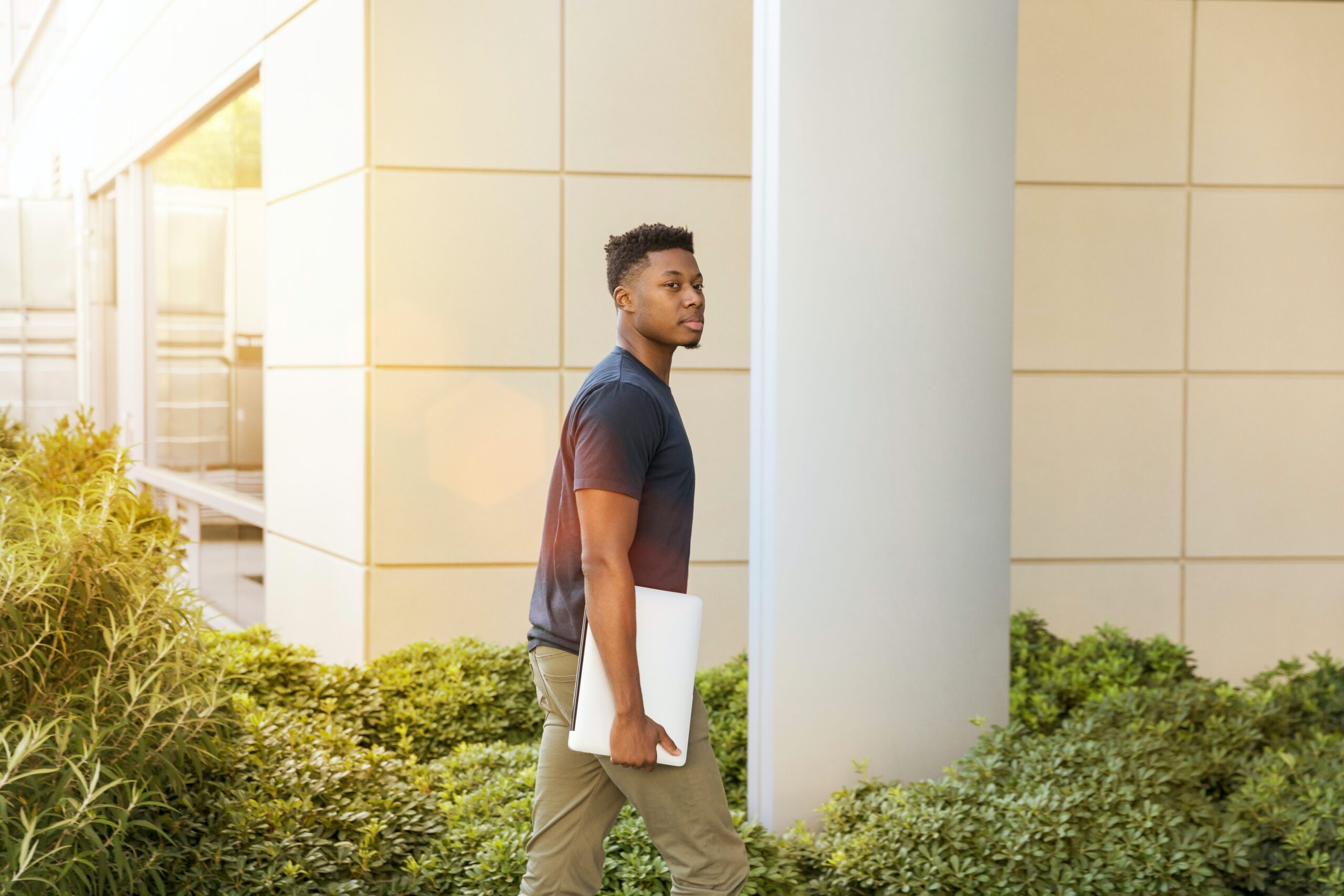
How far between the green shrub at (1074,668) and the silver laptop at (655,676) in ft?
8.48

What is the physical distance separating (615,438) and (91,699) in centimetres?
188

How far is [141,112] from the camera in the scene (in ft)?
35.7

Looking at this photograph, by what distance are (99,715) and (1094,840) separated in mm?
2989

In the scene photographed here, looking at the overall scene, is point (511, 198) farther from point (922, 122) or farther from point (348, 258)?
point (922, 122)

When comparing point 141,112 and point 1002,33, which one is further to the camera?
point 141,112

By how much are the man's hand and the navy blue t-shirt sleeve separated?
1.54 ft

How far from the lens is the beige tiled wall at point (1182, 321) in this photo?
6.23 metres

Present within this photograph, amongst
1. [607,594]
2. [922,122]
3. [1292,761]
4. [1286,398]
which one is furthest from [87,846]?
[1286,398]

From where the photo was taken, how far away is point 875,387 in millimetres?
3971

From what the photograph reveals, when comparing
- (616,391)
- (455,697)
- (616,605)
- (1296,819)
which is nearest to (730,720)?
(455,697)

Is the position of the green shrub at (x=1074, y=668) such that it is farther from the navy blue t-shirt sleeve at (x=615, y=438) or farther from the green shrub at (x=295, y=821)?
the navy blue t-shirt sleeve at (x=615, y=438)

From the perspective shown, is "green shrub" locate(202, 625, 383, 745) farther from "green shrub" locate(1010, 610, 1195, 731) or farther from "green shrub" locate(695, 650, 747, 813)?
"green shrub" locate(1010, 610, 1195, 731)

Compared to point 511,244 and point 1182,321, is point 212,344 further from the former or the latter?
point 1182,321

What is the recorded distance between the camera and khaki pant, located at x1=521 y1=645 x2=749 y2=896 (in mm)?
2412
